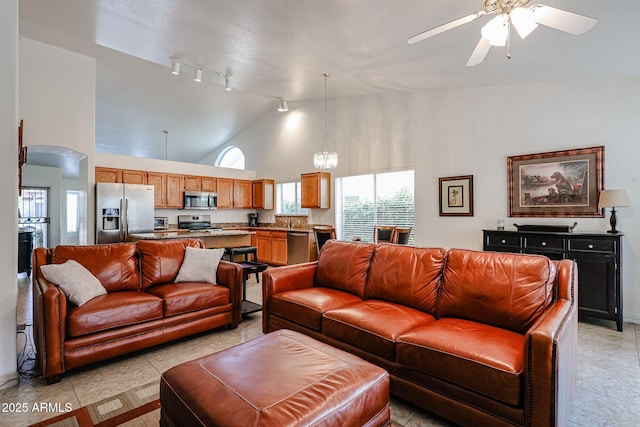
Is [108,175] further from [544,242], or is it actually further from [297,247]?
[544,242]

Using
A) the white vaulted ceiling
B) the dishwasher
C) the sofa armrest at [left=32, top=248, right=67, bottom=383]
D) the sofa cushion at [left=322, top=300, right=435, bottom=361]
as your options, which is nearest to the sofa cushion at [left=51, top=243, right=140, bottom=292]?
the sofa armrest at [left=32, top=248, right=67, bottom=383]

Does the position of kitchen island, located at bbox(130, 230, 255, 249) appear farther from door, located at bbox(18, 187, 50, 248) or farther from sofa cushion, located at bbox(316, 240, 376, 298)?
door, located at bbox(18, 187, 50, 248)

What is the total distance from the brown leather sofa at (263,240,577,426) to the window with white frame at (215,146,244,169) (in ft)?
22.1

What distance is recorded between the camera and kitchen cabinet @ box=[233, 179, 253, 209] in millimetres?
8227

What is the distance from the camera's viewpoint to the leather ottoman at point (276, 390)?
129 centimetres

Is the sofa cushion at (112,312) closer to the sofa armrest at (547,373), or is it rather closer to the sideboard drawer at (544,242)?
the sofa armrest at (547,373)

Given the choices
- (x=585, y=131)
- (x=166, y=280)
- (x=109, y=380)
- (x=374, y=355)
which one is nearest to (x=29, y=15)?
(x=166, y=280)

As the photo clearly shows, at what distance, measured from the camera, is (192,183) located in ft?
24.3

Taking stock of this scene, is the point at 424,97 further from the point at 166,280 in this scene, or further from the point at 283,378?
the point at 283,378

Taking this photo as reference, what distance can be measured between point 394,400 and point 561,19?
2.62 meters

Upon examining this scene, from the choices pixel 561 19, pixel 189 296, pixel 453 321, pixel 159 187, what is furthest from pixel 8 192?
pixel 159 187

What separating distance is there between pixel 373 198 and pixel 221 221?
4110 millimetres

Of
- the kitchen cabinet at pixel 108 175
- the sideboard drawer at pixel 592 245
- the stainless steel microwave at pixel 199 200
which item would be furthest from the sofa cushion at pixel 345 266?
the kitchen cabinet at pixel 108 175

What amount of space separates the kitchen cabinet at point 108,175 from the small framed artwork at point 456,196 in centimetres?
599
